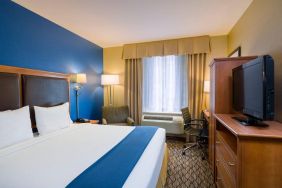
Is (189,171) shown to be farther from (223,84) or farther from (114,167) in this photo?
(114,167)

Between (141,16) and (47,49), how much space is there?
72.1 inches

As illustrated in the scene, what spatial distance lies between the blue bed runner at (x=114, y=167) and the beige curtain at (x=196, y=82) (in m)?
2.25

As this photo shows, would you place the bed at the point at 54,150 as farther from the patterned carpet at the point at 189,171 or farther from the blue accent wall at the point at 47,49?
the patterned carpet at the point at 189,171

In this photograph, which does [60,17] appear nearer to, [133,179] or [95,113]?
[95,113]

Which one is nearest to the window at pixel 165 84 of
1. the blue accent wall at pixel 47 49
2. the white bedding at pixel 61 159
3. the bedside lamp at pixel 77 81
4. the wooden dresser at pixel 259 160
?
the blue accent wall at pixel 47 49

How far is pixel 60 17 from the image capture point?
2.74 meters

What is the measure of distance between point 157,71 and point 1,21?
10.7 ft

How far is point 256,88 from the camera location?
1.40 m

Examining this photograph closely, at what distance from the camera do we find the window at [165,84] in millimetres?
4039

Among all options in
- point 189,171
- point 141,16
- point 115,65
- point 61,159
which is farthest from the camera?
point 115,65

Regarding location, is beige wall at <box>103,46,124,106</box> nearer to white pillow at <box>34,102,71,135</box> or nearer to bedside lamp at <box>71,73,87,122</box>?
bedside lamp at <box>71,73,87,122</box>

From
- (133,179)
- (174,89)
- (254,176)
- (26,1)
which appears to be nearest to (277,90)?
(254,176)

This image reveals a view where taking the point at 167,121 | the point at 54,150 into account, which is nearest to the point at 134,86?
the point at 167,121

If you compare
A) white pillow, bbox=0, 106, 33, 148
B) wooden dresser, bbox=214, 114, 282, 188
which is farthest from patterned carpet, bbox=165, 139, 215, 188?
white pillow, bbox=0, 106, 33, 148
